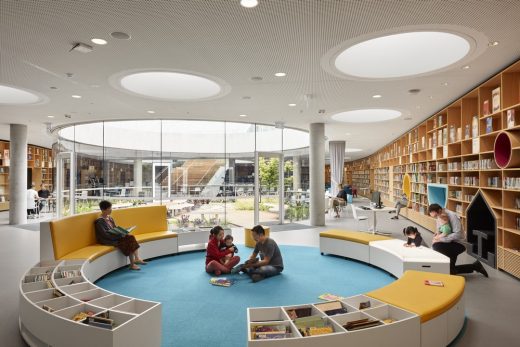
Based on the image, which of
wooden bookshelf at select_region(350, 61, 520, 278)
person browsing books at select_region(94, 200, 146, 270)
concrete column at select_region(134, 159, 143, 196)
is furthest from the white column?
person browsing books at select_region(94, 200, 146, 270)

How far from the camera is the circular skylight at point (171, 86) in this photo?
7191mm

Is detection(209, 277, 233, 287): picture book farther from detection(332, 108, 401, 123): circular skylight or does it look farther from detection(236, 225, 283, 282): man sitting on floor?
detection(332, 108, 401, 123): circular skylight

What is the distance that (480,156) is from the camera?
674 centimetres

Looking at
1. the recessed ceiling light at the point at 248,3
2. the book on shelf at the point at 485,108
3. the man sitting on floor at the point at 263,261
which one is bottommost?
the man sitting on floor at the point at 263,261

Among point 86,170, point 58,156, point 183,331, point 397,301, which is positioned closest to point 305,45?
point 397,301

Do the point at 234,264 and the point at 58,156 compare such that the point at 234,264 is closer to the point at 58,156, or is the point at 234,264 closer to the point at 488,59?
the point at 488,59

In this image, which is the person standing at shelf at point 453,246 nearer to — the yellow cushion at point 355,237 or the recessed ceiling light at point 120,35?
the yellow cushion at point 355,237

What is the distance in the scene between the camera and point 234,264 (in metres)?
5.73

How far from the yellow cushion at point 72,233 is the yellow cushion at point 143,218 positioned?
0.60m

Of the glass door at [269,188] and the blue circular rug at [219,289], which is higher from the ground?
the glass door at [269,188]

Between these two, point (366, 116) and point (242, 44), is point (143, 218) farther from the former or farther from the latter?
point (366, 116)

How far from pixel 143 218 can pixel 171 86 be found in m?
2.95

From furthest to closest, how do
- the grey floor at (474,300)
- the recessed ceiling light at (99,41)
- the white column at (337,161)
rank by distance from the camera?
1. the white column at (337,161)
2. the recessed ceiling light at (99,41)
3. the grey floor at (474,300)

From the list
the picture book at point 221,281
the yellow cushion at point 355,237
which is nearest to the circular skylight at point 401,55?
the yellow cushion at point 355,237
